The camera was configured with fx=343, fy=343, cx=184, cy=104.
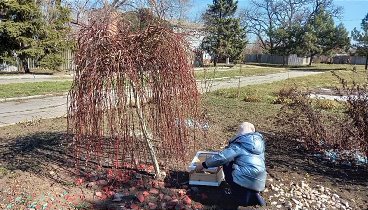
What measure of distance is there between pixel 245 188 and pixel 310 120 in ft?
9.13

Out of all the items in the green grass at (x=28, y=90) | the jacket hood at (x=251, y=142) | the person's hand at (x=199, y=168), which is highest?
the jacket hood at (x=251, y=142)

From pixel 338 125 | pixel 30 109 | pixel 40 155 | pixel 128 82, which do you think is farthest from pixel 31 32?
pixel 128 82

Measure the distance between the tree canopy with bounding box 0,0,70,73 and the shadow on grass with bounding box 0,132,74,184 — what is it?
1449cm

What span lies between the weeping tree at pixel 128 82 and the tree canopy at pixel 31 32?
661 inches

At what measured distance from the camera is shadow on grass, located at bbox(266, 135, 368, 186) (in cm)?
476

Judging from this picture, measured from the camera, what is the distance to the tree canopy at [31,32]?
66.2 ft

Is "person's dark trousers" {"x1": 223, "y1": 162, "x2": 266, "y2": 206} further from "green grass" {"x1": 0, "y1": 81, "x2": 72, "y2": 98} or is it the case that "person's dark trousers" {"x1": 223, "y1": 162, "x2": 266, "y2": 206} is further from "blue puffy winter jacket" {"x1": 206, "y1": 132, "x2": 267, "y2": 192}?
"green grass" {"x1": 0, "y1": 81, "x2": 72, "y2": 98}

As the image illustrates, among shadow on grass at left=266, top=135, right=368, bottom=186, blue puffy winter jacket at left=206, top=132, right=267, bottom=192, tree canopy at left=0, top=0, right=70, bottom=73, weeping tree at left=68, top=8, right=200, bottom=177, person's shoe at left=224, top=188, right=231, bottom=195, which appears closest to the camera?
weeping tree at left=68, top=8, right=200, bottom=177

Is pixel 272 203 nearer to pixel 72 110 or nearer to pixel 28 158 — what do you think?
pixel 72 110

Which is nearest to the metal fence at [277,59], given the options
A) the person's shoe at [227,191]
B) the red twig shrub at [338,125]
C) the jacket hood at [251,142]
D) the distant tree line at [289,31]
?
the distant tree line at [289,31]

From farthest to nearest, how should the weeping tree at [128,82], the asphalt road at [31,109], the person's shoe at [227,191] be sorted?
the asphalt road at [31,109], the person's shoe at [227,191], the weeping tree at [128,82]

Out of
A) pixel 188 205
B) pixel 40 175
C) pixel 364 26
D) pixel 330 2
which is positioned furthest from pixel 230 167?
pixel 330 2

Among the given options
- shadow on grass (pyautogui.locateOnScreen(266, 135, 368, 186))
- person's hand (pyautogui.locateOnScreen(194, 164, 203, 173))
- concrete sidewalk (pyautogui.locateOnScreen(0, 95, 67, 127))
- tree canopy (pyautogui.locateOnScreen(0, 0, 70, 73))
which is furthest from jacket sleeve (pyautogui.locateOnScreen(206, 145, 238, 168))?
tree canopy (pyautogui.locateOnScreen(0, 0, 70, 73))

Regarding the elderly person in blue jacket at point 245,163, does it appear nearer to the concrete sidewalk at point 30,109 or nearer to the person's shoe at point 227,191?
the person's shoe at point 227,191
